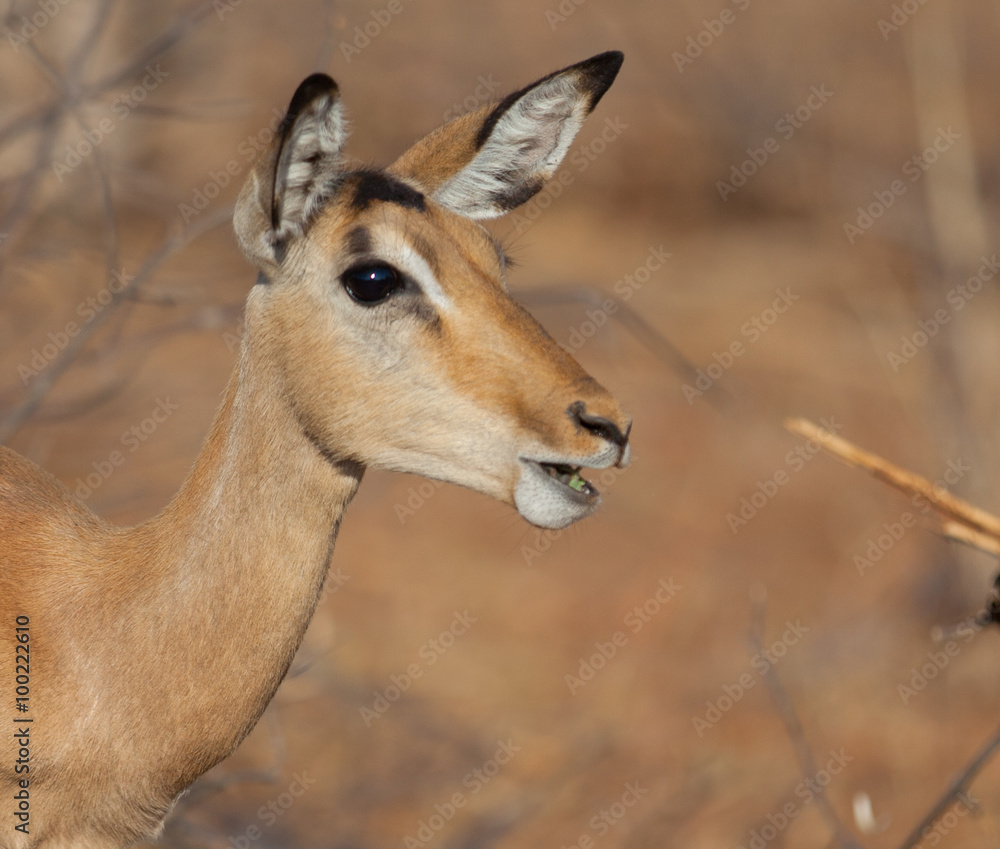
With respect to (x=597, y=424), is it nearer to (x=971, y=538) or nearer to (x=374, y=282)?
(x=374, y=282)

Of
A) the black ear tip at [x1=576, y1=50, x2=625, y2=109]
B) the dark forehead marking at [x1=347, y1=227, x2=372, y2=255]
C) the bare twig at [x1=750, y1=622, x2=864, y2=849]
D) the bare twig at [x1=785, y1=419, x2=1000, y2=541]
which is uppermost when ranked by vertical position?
the dark forehead marking at [x1=347, y1=227, x2=372, y2=255]

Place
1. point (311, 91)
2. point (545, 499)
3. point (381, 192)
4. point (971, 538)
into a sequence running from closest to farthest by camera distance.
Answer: point (971, 538) → point (311, 91) → point (545, 499) → point (381, 192)

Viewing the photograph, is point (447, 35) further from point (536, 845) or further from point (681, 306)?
point (536, 845)

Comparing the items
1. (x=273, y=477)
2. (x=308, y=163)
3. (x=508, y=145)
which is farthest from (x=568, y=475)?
(x=508, y=145)

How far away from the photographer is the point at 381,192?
385cm

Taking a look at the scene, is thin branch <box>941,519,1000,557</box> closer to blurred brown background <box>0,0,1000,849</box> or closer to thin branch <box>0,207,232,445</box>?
blurred brown background <box>0,0,1000,849</box>

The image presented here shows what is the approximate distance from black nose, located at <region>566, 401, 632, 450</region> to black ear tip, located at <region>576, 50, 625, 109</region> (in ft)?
4.18

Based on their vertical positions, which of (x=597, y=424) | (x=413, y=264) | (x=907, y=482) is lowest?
(x=907, y=482)

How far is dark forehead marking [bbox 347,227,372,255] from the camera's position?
3.71m

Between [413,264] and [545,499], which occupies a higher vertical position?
[413,264]

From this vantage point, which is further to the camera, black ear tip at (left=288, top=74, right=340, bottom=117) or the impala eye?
the impala eye

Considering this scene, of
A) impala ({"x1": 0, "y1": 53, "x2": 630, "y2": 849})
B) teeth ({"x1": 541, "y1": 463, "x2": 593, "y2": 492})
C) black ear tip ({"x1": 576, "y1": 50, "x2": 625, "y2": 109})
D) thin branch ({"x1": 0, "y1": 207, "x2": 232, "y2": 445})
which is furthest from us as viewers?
thin branch ({"x1": 0, "y1": 207, "x2": 232, "y2": 445})

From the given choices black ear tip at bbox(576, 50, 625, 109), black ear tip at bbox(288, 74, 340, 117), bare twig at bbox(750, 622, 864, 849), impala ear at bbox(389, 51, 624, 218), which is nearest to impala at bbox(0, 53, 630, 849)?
black ear tip at bbox(288, 74, 340, 117)

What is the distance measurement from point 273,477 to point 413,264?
79 centimetres
